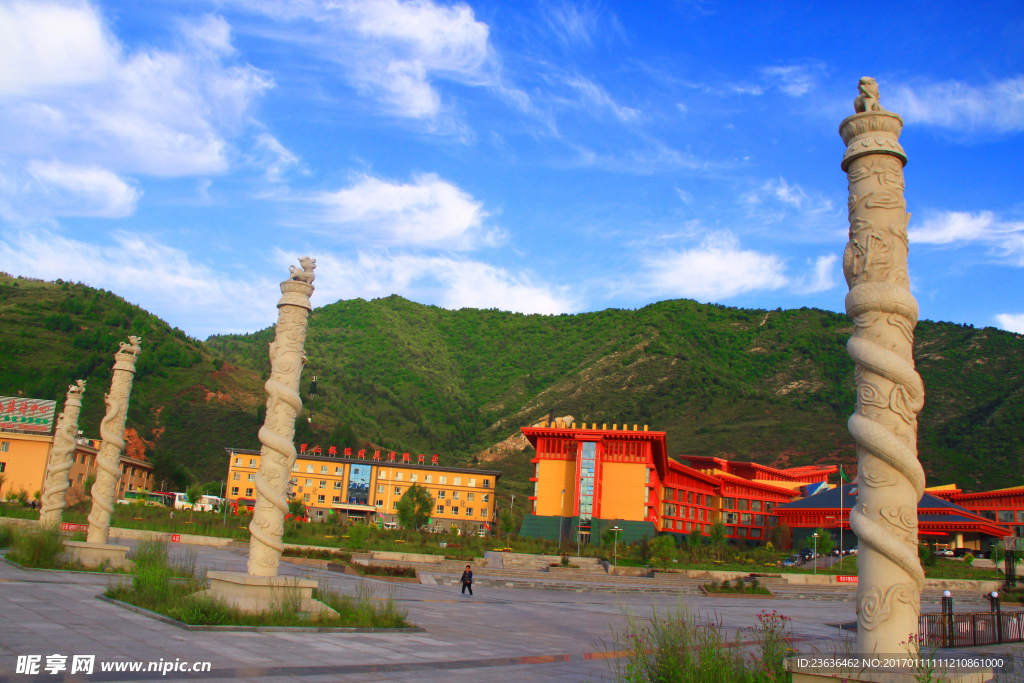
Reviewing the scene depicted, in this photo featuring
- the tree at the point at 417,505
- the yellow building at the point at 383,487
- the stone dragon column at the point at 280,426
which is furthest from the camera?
the yellow building at the point at 383,487

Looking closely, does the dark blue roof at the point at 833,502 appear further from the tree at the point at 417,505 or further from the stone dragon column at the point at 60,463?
the stone dragon column at the point at 60,463

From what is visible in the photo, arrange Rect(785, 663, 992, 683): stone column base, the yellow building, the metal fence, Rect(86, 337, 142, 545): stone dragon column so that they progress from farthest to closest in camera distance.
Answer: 1. the yellow building
2. Rect(86, 337, 142, 545): stone dragon column
3. the metal fence
4. Rect(785, 663, 992, 683): stone column base

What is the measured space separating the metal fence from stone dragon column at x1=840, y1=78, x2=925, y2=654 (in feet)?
27.5

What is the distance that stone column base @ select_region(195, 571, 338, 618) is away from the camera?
418 inches

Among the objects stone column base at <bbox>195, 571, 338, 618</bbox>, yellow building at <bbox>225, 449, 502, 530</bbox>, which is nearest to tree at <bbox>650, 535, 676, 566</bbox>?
stone column base at <bbox>195, 571, 338, 618</bbox>

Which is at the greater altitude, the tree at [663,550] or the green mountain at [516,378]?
the green mountain at [516,378]

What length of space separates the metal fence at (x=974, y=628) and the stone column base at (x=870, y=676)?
8633 mm

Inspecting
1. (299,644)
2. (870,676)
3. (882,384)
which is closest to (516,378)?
(299,644)

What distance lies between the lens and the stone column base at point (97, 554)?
53.7 ft

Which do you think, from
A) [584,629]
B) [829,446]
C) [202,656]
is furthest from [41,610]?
[829,446]

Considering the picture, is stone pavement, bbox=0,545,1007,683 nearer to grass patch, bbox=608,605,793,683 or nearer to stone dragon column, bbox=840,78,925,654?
grass patch, bbox=608,605,793,683

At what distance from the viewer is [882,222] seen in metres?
6.20

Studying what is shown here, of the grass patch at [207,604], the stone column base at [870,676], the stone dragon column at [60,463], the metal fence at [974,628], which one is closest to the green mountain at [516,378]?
the stone dragon column at [60,463]

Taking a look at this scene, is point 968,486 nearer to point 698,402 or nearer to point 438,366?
point 698,402
